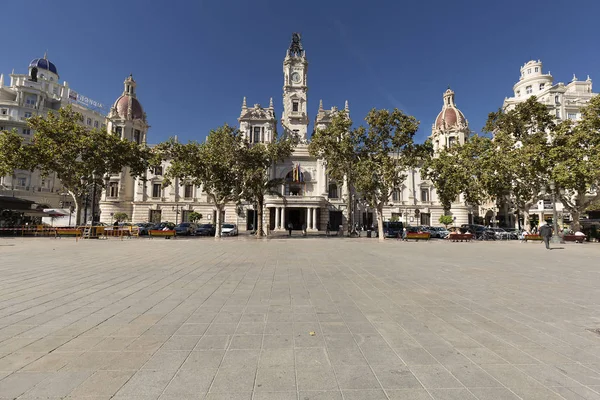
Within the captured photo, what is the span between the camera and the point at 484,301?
20.8ft

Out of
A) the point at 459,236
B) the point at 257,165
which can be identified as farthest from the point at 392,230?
the point at 257,165

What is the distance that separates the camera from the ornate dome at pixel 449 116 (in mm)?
60375

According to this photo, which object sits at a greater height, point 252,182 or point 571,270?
point 252,182

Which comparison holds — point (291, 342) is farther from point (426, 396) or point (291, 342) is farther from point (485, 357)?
point (485, 357)

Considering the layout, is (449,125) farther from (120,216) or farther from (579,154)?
(120,216)

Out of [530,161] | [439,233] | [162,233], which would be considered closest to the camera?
[530,161]

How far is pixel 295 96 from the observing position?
56.1m

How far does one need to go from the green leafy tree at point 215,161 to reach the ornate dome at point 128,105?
31374 mm

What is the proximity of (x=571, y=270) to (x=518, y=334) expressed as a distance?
8.70 meters

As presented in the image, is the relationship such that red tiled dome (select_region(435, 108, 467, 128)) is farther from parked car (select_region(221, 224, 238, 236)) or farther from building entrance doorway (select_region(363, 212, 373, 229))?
parked car (select_region(221, 224, 238, 236))

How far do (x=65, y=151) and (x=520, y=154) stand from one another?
3901 cm

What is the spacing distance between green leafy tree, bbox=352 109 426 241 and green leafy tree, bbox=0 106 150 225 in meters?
22.4

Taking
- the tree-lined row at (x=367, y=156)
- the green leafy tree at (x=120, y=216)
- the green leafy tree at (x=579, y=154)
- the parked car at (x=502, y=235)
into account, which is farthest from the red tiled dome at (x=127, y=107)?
the green leafy tree at (x=579, y=154)

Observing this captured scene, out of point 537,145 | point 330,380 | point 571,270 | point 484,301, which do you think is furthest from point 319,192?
point 330,380
